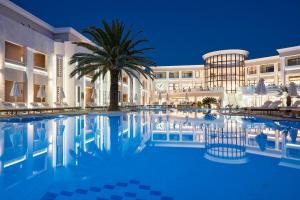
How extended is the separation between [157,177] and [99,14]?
8936cm

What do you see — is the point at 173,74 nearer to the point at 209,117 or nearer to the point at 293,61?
the point at 293,61

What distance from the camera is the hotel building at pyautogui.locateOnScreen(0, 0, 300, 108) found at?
792 inches

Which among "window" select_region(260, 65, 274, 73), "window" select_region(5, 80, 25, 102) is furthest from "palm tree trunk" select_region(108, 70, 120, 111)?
"window" select_region(260, 65, 274, 73)

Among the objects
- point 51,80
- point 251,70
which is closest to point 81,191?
point 51,80

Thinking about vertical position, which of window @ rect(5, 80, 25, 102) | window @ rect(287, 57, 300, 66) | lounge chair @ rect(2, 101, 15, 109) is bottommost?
lounge chair @ rect(2, 101, 15, 109)

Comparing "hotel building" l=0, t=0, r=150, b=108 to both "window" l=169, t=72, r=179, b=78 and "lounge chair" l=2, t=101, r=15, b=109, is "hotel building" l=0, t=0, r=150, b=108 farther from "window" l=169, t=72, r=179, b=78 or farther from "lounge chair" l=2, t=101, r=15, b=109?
"window" l=169, t=72, r=179, b=78

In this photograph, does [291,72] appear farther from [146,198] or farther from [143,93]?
[146,198]

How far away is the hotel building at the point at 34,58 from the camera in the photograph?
18.6m

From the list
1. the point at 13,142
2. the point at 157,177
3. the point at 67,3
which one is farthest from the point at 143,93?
the point at 67,3

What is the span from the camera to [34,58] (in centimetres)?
2558

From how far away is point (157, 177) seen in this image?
357 centimetres

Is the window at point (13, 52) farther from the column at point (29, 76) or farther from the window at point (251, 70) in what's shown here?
the window at point (251, 70)

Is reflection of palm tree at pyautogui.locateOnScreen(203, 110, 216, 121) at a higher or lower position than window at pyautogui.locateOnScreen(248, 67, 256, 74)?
lower

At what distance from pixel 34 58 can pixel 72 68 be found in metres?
4.34
